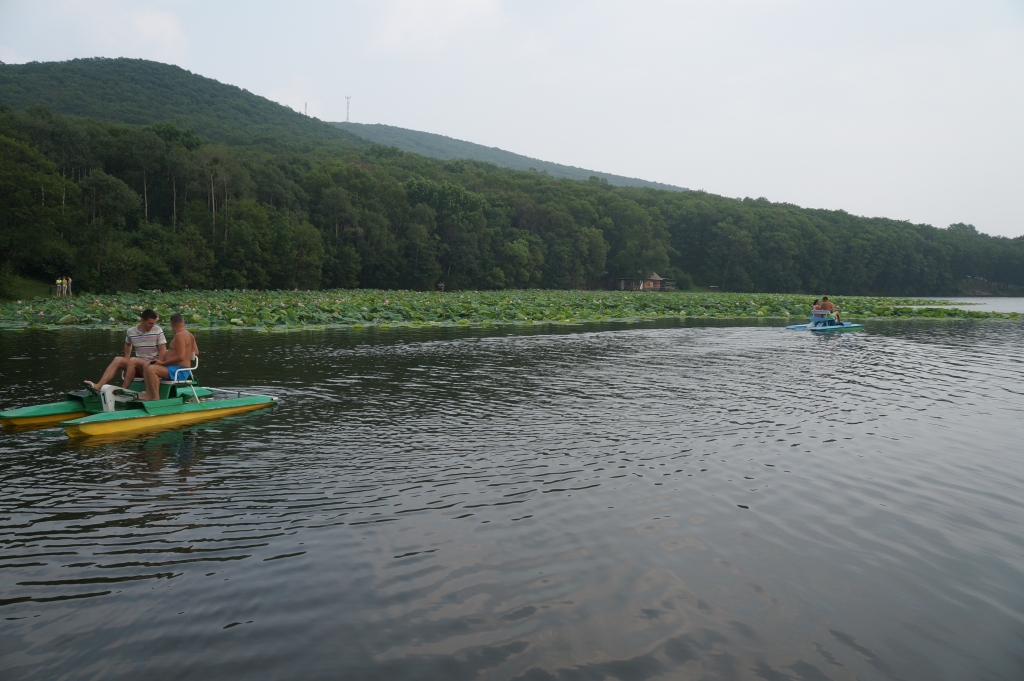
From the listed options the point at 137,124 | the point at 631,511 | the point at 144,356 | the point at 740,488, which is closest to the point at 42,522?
the point at 144,356

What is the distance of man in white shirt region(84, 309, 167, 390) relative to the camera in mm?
11094

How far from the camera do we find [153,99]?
11394 cm

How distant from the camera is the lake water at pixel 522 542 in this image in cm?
468

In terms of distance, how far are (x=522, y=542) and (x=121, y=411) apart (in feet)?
24.2

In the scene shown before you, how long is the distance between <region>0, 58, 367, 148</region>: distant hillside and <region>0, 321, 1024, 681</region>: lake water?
319 ft

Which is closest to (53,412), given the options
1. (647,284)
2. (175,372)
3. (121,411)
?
(121,411)

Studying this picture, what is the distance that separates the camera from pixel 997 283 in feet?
429

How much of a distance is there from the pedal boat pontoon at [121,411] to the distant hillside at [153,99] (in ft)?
309

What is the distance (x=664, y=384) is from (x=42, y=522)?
12.5m

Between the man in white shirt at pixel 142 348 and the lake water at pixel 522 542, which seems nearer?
the lake water at pixel 522 542

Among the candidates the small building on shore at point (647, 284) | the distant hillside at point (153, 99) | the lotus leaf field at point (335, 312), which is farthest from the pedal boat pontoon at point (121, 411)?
the distant hillside at point (153, 99)

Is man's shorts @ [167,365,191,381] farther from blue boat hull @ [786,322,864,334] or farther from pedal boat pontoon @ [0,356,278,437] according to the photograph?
blue boat hull @ [786,322,864,334]

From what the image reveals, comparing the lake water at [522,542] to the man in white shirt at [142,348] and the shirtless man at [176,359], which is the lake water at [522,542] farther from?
the man in white shirt at [142,348]

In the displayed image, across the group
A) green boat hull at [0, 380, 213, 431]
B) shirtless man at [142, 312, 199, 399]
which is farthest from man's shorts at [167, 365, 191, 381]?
green boat hull at [0, 380, 213, 431]
